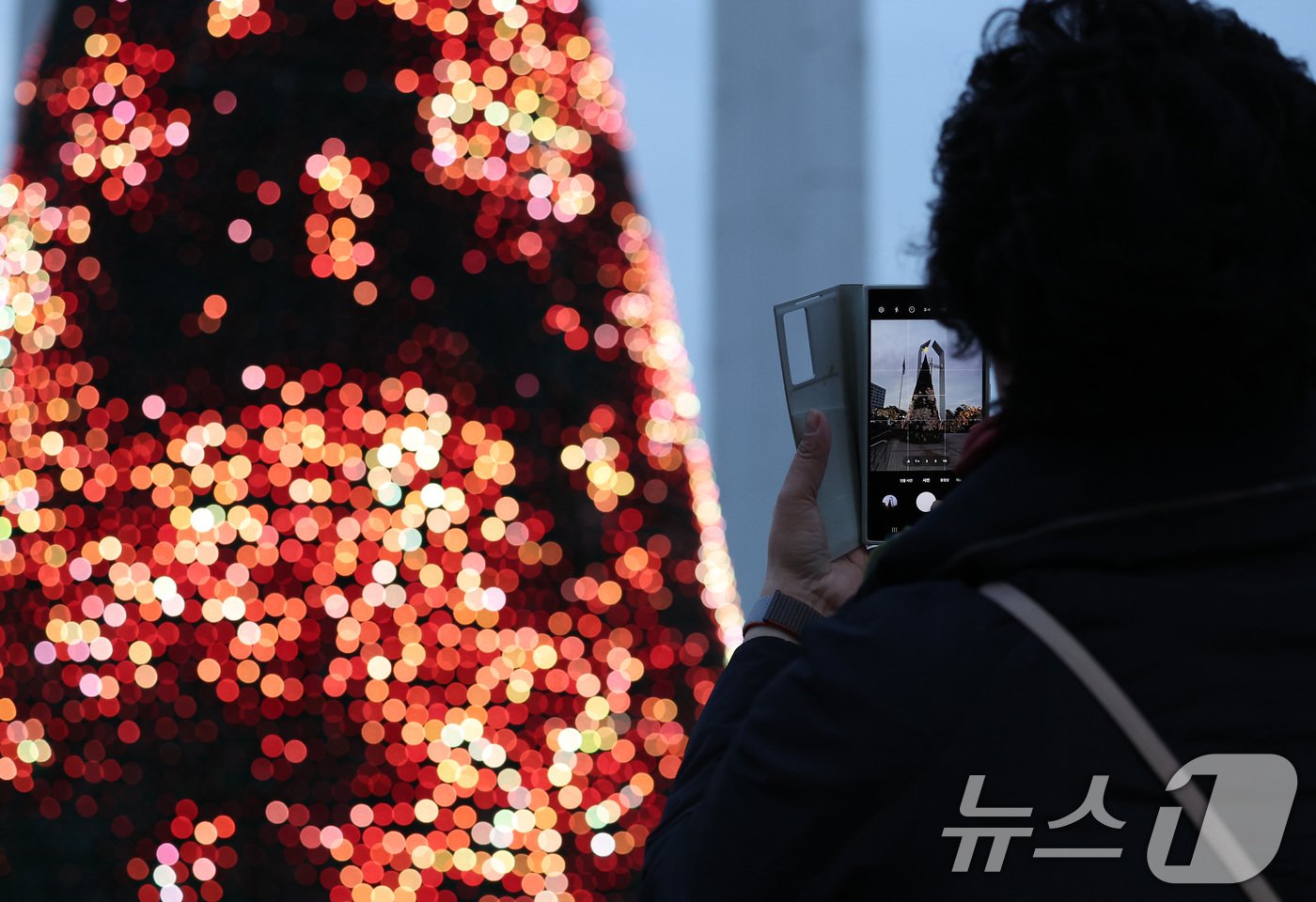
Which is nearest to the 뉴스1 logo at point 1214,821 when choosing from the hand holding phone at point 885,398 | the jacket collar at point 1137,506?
the jacket collar at point 1137,506

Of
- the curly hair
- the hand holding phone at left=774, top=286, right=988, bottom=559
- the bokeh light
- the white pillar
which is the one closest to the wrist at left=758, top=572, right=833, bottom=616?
the hand holding phone at left=774, top=286, right=988, bottom=559

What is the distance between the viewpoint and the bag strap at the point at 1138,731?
58cm

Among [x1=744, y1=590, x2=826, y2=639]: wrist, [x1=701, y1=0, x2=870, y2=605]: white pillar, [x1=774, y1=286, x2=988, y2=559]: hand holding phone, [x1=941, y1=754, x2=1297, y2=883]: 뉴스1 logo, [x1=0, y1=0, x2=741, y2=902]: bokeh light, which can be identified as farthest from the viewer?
[x1=701, y1=0, x2=870, y2=605]: white pillar

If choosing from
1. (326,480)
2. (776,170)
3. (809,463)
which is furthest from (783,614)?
(776,170)

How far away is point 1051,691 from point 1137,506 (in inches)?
4.3

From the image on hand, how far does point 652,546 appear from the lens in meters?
1.82

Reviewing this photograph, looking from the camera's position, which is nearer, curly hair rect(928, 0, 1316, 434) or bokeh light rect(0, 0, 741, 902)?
curly hair rect(928, 0, 1316, 434)

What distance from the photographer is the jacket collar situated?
0.60 m

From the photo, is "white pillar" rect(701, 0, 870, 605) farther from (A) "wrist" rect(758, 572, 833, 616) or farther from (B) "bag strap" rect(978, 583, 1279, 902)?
(B) "bag strap" rect(978, 583, 1279, 902)

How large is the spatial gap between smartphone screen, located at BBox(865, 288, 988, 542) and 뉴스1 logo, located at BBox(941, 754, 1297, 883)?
382mm

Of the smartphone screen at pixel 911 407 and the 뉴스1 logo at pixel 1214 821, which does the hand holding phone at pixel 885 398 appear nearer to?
the smartphone screen at pixel 911 407

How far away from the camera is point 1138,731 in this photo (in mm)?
581

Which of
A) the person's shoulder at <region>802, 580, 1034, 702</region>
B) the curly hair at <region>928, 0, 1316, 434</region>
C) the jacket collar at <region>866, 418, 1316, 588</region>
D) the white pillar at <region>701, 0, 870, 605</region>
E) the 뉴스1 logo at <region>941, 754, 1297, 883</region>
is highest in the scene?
the white pillar at <region>701, 0, 870, 605</region>

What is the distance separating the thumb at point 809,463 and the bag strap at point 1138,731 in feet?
0.91
